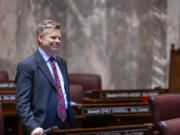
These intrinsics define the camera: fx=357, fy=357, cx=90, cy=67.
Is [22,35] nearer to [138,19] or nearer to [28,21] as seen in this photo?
[28,21]

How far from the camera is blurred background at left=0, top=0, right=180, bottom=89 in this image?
21.1 ft

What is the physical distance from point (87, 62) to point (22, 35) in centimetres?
132

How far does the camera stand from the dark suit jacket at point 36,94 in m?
2.46

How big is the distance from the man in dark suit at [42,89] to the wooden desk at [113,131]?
0.94 ft

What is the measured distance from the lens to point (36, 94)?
8.18ft

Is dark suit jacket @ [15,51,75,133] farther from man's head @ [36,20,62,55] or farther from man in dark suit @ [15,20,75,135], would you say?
man's head @ [36,20,62,55]

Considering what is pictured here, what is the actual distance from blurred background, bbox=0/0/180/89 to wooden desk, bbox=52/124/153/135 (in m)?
4.15

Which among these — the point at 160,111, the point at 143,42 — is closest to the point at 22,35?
the point at 143,42

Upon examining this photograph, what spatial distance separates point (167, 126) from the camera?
2410 millimetres

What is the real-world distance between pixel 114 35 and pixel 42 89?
443cm

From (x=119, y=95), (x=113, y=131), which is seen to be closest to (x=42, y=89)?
(x=113, y=131)

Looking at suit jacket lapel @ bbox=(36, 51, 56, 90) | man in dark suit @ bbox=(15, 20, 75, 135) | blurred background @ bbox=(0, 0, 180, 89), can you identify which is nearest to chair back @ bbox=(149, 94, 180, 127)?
man in dark suit @ bbox=(15, 20, 75, 135)

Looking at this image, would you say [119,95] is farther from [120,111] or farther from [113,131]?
[113,131]

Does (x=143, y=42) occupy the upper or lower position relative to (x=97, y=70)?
upper
